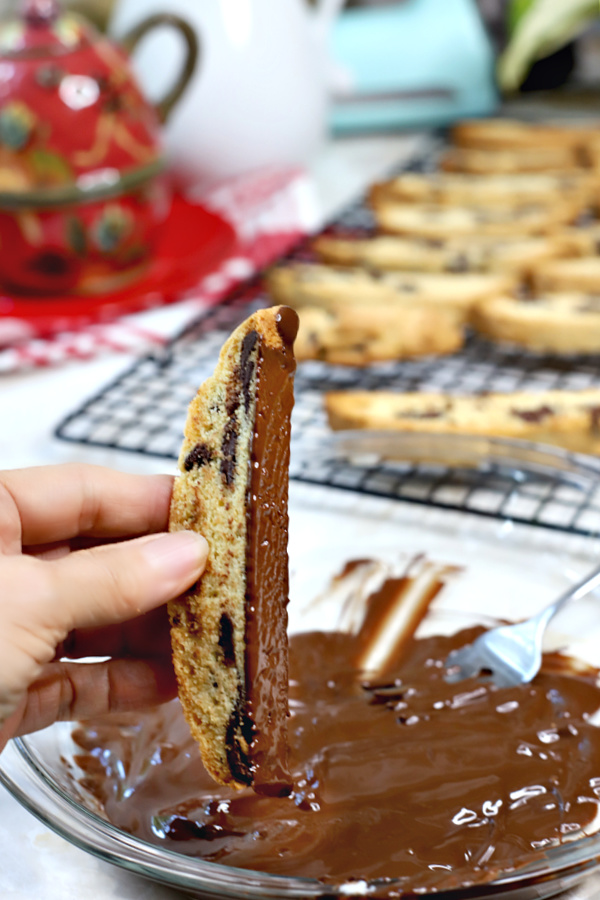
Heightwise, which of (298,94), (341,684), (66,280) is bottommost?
(341,684)

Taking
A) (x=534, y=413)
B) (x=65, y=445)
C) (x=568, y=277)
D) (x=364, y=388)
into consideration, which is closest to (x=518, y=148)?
(x=568, y=277)

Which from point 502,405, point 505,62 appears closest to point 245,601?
point 502,405

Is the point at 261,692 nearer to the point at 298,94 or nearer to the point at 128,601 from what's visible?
the point at 128,601

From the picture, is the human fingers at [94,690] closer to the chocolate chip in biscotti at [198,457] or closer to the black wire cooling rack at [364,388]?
the chocolate chip in biscotti at [198,457]

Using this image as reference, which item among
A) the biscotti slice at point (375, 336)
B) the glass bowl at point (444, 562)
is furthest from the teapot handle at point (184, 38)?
the glass bowl at point (444, 562)

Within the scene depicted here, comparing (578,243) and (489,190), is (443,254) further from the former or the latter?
(489,190)
